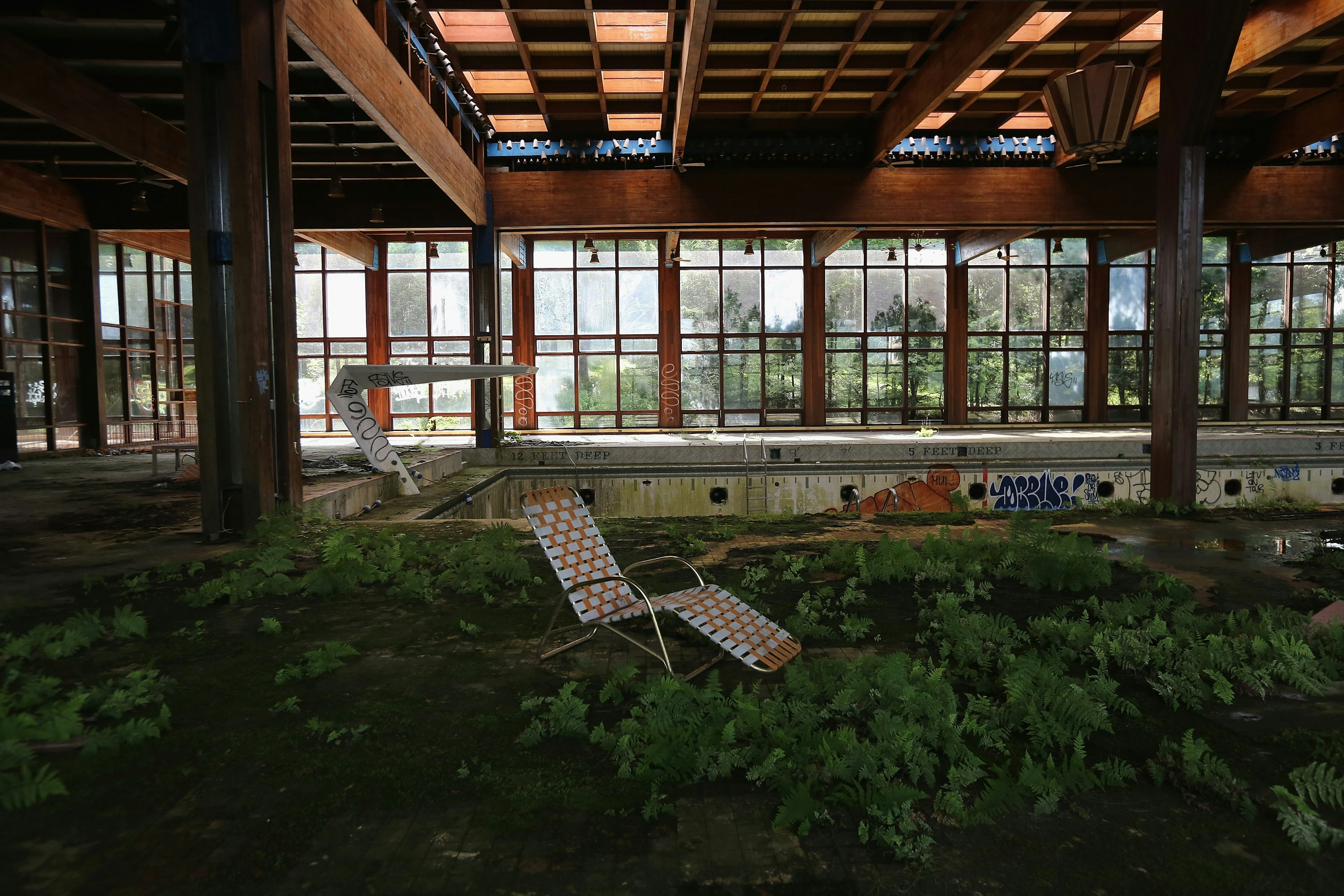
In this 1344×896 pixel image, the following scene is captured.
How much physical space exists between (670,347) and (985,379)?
8447 millimetres

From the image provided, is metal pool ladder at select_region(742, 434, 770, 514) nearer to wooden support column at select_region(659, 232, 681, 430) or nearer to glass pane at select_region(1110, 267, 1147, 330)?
wooden support column at select_region(659, 232, 681, 430)

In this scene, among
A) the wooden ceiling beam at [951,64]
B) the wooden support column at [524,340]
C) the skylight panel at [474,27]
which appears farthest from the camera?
the wooden support column at [524,340]

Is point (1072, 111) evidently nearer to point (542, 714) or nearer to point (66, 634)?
point (542, 714)

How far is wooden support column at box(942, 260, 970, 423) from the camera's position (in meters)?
21.2

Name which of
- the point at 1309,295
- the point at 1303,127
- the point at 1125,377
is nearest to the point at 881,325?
the point at 1125,377

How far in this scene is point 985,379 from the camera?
70.5 feet

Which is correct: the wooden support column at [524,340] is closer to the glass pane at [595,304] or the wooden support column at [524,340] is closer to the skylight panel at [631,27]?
the glass pane at [595,304]

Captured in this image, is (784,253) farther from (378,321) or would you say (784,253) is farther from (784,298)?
(378,321)

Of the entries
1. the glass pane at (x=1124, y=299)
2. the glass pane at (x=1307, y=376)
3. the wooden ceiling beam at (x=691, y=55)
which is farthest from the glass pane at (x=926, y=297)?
the wooden ceiling beam at (x=691, y=55)

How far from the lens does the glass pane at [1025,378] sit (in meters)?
21.5

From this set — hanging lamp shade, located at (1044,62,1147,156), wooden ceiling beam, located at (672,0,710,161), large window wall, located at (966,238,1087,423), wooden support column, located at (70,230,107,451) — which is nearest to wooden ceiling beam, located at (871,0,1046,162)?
hanging lamp shade, located at (1044,62,1147,156)

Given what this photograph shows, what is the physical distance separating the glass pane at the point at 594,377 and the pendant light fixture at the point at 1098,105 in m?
13.7

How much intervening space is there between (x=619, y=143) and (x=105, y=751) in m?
13.0

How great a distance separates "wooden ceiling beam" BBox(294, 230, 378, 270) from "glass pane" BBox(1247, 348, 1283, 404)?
75.2 feet
